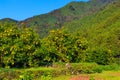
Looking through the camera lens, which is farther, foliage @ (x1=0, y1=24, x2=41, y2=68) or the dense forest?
the dense forest

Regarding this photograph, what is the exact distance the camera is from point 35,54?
66.9 m

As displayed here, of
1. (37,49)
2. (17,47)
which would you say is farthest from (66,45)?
(17,47)

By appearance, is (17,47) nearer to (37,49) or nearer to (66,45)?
(37,49)

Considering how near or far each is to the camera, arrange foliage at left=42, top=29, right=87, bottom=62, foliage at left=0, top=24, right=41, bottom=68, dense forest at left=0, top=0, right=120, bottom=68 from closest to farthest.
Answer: foliage at left=0, top=24, right=41, bottom=68 → dense forest at left=0, top=0, right=120, bottom=68 → foliage at left=42, top=29, right=87, bottom=62

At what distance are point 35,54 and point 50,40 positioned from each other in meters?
12.7

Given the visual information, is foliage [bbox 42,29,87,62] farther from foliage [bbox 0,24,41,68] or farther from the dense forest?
foliage [bbox 0,24,41,68]

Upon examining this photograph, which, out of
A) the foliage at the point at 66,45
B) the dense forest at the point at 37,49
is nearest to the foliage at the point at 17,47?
the dense forest at the point at 37,49

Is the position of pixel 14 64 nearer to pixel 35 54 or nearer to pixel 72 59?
pixel 35 54

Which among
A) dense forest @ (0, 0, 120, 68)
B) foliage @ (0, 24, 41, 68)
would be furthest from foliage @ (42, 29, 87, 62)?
foliage @ (0, 24, 41, 68)

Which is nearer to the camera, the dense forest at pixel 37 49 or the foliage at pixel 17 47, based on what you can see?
the foliage at pixel 17 47

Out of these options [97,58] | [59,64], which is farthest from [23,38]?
[97,58]

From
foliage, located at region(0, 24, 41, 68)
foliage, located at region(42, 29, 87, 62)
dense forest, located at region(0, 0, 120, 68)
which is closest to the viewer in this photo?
foliage, located at region(0, 24, 41, 68)

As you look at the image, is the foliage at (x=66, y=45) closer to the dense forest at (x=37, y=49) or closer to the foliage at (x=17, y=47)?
the dense forest at (x=37, y=49)

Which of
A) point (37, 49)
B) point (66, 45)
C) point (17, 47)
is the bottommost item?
point (37, 49)
